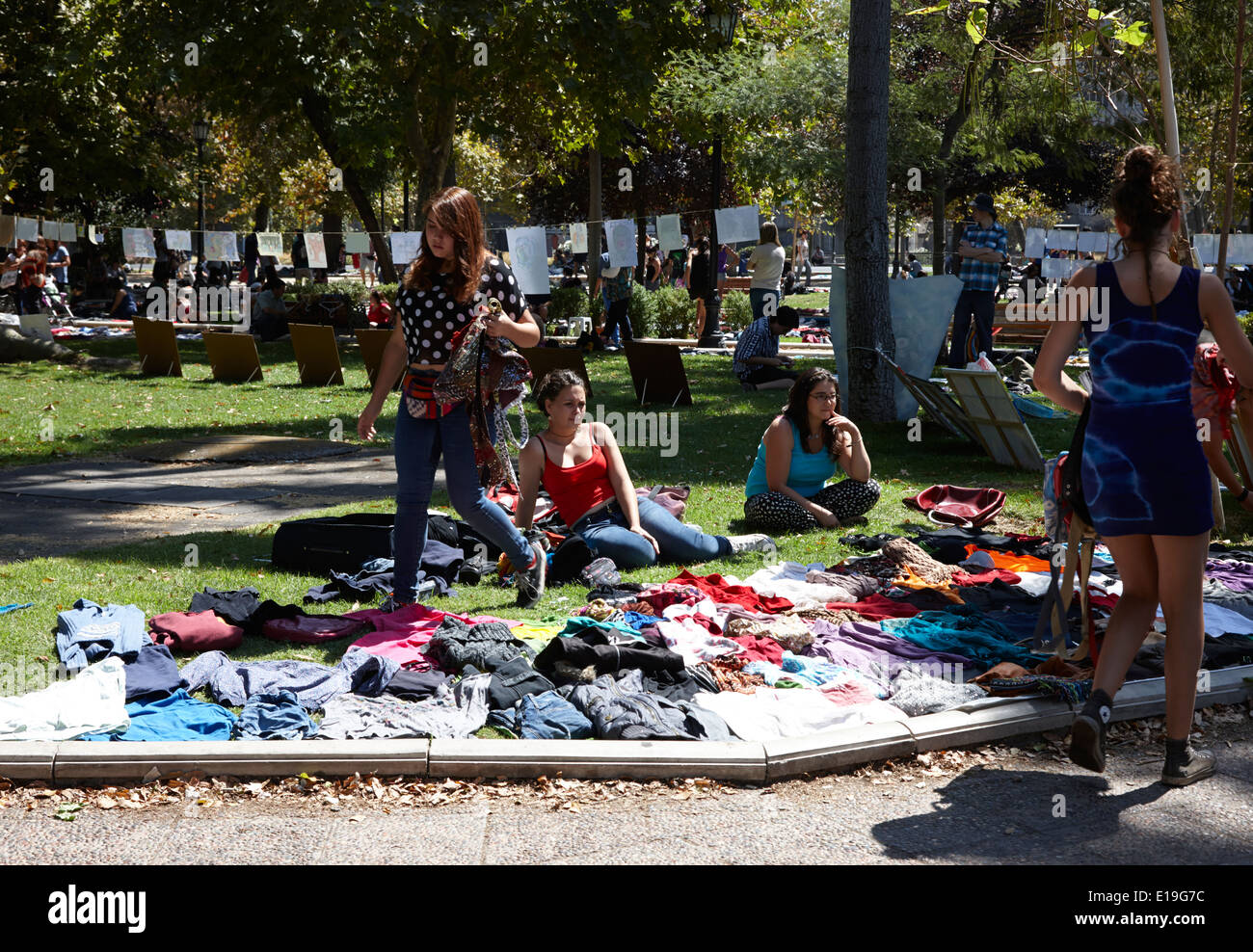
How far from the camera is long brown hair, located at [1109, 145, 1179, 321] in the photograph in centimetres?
411

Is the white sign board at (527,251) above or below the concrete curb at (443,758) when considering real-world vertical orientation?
above

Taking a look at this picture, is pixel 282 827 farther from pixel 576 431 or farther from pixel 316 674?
pixel 576 431

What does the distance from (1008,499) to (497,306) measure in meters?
4.79

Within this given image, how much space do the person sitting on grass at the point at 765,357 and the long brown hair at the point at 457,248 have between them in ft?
33.1

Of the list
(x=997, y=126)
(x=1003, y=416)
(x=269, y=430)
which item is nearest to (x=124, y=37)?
(x=269, y=430)

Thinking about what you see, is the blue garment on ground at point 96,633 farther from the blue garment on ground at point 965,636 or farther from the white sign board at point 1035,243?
the white sign board at point 1035,243

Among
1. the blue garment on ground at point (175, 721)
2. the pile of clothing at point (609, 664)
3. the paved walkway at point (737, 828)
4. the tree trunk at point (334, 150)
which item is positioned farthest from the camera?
the tree trunk at point (334, 150)

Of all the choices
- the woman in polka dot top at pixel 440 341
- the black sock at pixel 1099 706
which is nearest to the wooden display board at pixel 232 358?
the woman in polka dot top at pixel 440 341

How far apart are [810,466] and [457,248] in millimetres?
3405

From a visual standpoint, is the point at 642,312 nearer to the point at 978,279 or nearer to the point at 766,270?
the point at 766,270

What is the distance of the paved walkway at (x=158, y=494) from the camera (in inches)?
326

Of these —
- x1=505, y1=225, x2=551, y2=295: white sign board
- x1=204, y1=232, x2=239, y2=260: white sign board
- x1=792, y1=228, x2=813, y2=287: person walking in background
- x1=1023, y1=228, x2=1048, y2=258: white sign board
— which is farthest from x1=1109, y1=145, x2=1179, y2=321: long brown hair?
x1=792, y1=228, x2=813, y2=287: person walking in background

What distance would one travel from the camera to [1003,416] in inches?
405

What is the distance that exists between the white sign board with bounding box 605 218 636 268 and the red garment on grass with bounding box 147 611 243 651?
1491 cm
